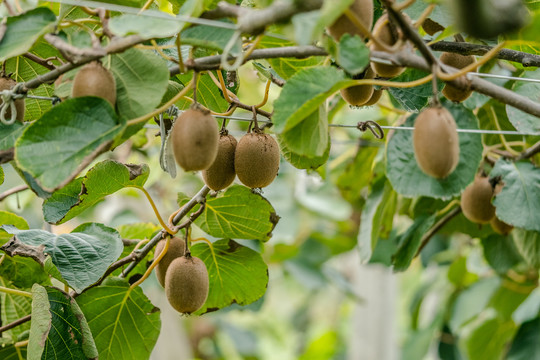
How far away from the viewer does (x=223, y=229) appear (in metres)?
0.96

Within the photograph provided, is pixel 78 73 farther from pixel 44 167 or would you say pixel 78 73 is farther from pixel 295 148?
pixel 295 148

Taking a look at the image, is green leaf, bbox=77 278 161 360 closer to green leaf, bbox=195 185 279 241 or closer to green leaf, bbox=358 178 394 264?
green leaf, bbox=195 185 279 241

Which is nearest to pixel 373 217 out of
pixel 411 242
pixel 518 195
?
pixel 411 242

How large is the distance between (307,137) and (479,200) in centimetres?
45

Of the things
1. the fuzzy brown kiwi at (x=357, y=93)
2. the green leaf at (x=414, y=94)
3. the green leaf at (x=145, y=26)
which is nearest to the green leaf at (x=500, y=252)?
the green leaf at (x=414, y=94)

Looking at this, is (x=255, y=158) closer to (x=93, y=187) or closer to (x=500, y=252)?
(x=93, y=187)

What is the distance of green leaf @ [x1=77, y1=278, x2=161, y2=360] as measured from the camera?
88 centimetres

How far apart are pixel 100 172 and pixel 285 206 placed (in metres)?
1.61

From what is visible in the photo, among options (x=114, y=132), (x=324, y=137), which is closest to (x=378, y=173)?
(x=324, y=137)

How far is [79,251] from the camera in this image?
31.4 inches

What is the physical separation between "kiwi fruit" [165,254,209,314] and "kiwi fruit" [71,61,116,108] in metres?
0.27

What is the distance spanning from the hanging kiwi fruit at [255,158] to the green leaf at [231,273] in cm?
22

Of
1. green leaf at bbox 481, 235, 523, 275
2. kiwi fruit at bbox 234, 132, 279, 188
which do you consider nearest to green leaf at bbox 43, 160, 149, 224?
kiwi fruit at bbox 234, 132, 279, 188

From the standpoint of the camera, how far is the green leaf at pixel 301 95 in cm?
60
